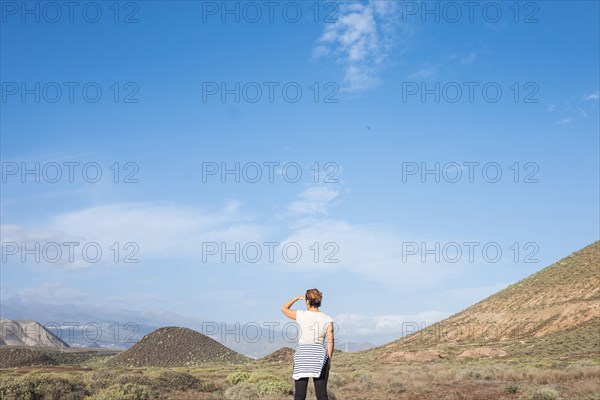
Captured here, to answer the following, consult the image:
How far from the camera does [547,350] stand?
53.2m

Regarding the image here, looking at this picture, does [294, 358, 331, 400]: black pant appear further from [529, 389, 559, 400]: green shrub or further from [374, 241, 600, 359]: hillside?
[374, 241, 600, 359]: hillside

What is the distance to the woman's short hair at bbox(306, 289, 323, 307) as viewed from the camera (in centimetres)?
880

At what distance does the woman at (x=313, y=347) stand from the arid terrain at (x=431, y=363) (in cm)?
1182

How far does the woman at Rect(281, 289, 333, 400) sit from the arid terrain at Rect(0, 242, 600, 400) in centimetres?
1182

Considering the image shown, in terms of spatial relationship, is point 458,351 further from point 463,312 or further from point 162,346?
point 162,346

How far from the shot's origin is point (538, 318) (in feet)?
233

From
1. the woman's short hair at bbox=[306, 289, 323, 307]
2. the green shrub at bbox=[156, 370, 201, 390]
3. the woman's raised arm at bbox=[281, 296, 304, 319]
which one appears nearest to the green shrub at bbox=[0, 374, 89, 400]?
the green shrub at bbox=[156, 370, 201, 390]

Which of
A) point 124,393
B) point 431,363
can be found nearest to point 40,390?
point 124,393

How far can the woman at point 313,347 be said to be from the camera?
8594 millimetres

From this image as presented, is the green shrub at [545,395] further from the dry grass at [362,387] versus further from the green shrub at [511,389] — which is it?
the green shrub at [511,389]

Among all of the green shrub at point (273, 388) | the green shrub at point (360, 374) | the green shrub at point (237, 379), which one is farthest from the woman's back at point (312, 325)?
the green shrub at point (360, 374)

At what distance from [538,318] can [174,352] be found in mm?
49886

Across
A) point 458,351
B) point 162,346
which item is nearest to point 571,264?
point 458,351

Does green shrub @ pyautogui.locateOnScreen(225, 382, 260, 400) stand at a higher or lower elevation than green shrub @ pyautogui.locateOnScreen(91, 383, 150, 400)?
lower
